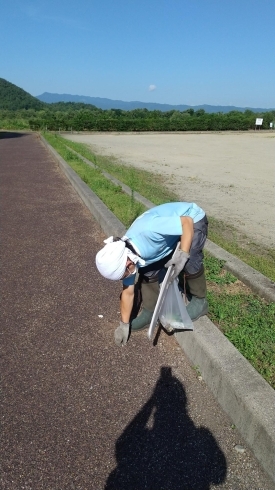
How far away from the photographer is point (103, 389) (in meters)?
2.61

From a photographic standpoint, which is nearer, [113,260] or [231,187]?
[113,260]

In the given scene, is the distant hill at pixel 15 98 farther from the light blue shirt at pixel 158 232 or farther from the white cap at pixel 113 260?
the white cap at pixel 113 260

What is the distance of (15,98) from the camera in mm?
125875

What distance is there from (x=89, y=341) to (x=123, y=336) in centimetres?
27

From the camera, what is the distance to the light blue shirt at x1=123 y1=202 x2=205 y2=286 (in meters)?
2.70

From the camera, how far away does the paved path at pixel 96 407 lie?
2039mm

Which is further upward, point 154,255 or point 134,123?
point 154,255

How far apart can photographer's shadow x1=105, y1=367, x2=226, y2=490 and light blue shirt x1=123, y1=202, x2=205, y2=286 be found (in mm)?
955

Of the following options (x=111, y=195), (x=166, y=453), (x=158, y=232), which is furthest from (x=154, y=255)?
(x=111, y=195)

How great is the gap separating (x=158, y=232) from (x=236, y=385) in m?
1.03

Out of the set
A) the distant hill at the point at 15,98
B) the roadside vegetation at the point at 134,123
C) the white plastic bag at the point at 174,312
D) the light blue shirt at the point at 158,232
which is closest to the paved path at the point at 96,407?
the white plastic bag at the point at 174,312

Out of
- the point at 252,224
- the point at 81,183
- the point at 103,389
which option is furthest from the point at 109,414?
the point at 81,183

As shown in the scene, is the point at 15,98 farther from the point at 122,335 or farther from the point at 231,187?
the point at 122,335

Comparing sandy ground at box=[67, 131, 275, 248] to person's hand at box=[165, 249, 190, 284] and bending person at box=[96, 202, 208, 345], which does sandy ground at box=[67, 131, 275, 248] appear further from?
person's hand at box=[165, 249, 190, 284]
